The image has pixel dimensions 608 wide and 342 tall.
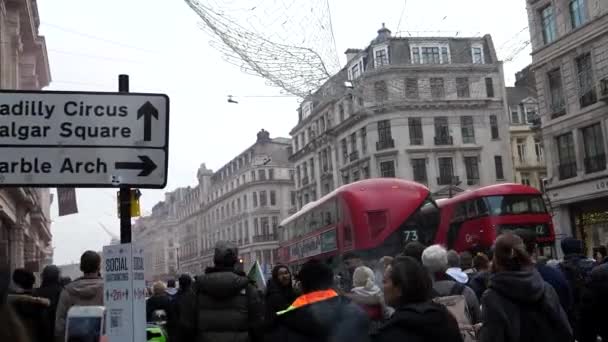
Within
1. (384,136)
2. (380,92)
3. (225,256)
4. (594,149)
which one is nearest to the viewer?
(225,256)

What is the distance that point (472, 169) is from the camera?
51938 mm

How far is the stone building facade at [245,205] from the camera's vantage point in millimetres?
80500

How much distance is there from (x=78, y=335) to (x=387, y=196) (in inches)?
586

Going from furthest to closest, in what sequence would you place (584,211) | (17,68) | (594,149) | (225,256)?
(584,211) < (594,149) < (17,68) < (225,256)

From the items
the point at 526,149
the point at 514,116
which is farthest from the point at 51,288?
the point at 514,116

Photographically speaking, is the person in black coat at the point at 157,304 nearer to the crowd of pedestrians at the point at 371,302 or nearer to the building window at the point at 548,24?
the crowd of pedestrians at the point at 371,302

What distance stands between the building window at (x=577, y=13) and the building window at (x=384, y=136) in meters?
23.9

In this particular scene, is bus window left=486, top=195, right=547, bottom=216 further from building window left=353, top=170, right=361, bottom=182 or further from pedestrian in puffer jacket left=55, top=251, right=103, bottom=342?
building window left=353, top=170, right=361, bottom=182

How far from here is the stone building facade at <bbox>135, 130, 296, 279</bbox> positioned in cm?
8050

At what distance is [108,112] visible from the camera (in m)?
4.48

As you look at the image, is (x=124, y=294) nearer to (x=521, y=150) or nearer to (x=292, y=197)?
(x=521, y=150)

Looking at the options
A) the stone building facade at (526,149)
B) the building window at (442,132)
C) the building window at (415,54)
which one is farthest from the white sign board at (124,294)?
the stone building facade at (526,149)

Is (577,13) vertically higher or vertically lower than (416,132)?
lower

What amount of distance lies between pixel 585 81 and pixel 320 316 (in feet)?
88.2
